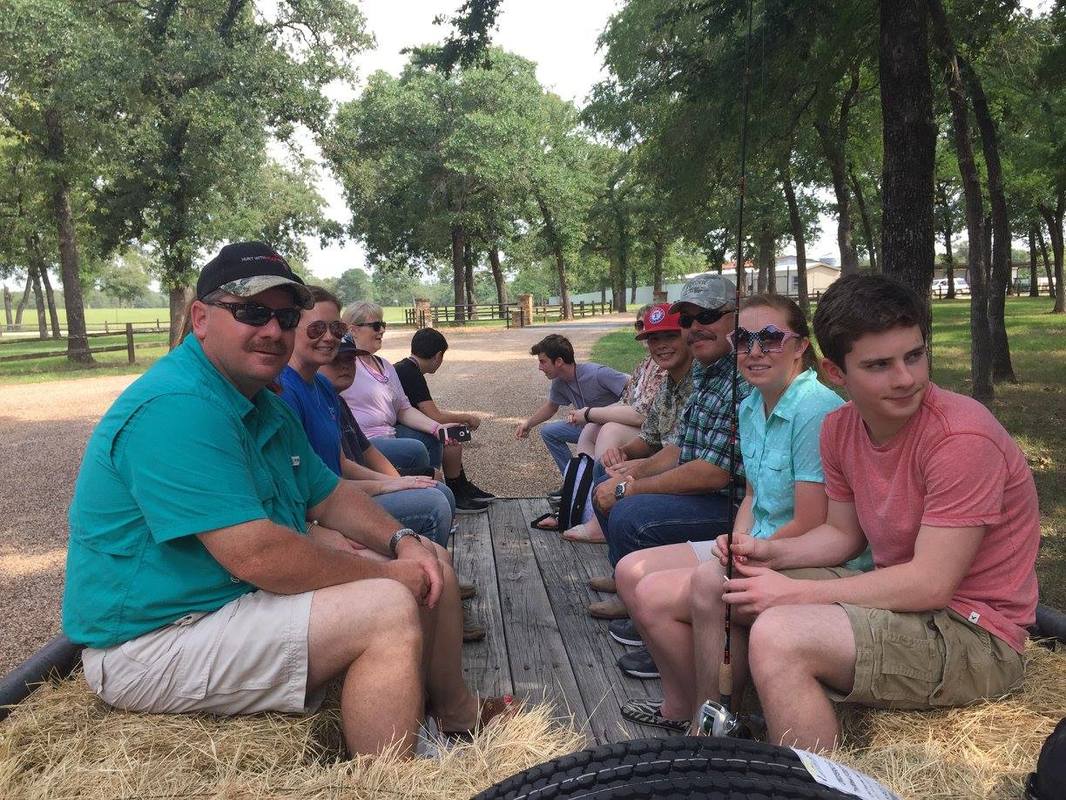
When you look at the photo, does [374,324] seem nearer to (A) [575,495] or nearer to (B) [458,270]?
(A) [575,495]

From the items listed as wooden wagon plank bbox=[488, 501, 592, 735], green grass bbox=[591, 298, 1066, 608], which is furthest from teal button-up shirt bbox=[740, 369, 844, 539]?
green grass bbox=[591, 298, 1066, 608]

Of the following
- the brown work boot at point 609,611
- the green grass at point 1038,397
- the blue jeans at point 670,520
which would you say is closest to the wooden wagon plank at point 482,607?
the brown work boot at point 609,611

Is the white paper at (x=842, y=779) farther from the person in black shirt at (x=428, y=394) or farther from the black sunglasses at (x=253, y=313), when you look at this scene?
the person in black shirt at (x=428, y=394)

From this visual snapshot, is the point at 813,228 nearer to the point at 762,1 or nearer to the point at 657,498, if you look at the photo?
the point at 762,1

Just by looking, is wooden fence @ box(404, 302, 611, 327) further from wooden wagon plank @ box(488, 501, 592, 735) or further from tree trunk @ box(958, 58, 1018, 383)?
wooden wagon plank @ box(488, 501, 592, 735)

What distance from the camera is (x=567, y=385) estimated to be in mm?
6426

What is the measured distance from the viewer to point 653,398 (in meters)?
4.77

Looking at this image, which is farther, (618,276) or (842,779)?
(618,276)

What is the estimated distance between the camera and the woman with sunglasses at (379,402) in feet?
17.4

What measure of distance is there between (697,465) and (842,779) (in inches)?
87.2

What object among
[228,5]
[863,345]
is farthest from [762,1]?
[228,5]

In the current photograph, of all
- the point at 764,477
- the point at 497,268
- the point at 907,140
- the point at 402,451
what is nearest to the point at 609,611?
the point at 764,477

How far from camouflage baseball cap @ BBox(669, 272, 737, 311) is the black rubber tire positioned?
2452 mm

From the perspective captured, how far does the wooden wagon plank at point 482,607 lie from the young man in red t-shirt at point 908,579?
1.35 meters
